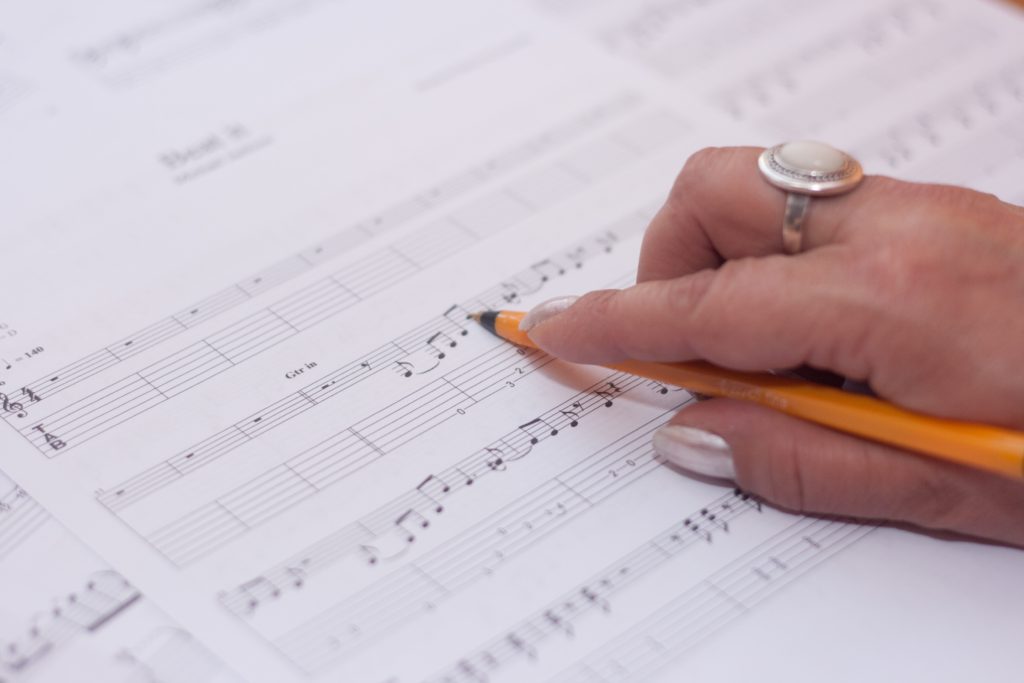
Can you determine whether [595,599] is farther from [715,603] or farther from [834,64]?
[834,64]

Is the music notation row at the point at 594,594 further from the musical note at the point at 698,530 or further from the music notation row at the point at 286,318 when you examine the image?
the music notation row at the point at 286,318

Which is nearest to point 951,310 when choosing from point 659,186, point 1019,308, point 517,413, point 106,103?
point 1019,308

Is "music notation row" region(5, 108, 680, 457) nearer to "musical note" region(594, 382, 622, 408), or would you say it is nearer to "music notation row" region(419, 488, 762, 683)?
"musical note" region(594, 382, 622, 408)

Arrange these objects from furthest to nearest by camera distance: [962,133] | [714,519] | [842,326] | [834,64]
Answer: [834,64] → [962,133] → [714,519] → [842,326]

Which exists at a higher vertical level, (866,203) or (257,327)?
(866,203)

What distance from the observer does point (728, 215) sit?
0.98 m

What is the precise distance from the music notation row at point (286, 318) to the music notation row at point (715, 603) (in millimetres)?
459

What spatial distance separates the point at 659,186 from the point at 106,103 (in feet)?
2.35

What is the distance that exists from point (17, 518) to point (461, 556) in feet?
1.28

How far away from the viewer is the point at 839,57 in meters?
1.52

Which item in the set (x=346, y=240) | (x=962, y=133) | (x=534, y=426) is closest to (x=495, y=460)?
(x=534, y=426)

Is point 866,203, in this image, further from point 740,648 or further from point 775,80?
point 775,80

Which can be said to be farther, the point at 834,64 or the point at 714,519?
the point at 834,64

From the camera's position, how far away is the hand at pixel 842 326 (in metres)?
0.87
